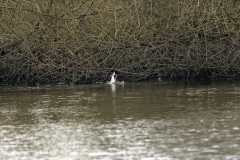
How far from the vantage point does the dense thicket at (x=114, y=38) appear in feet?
67.0

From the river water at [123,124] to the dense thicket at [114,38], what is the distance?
7.99 feet

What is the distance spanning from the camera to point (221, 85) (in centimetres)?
1900

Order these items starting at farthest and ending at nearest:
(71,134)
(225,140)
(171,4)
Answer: (171,4), (71,134), (225,140)

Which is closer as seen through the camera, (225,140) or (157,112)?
(225,140)

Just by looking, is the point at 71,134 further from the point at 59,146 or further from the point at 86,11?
the point at 86,11

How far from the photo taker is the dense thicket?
2042cm

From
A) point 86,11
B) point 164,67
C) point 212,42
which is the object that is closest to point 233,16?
point 212,42

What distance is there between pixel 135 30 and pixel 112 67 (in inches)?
57.7

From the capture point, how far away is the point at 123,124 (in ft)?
38.5

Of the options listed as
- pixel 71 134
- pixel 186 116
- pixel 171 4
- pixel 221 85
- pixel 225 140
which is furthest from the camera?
pixel 171 4

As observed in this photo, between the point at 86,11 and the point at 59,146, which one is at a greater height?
the point at 86,11

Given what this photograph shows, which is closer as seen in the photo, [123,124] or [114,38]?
[123,124]

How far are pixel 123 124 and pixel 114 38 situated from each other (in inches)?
348

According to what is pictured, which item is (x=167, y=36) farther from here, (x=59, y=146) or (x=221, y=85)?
(x=59, y=146)
